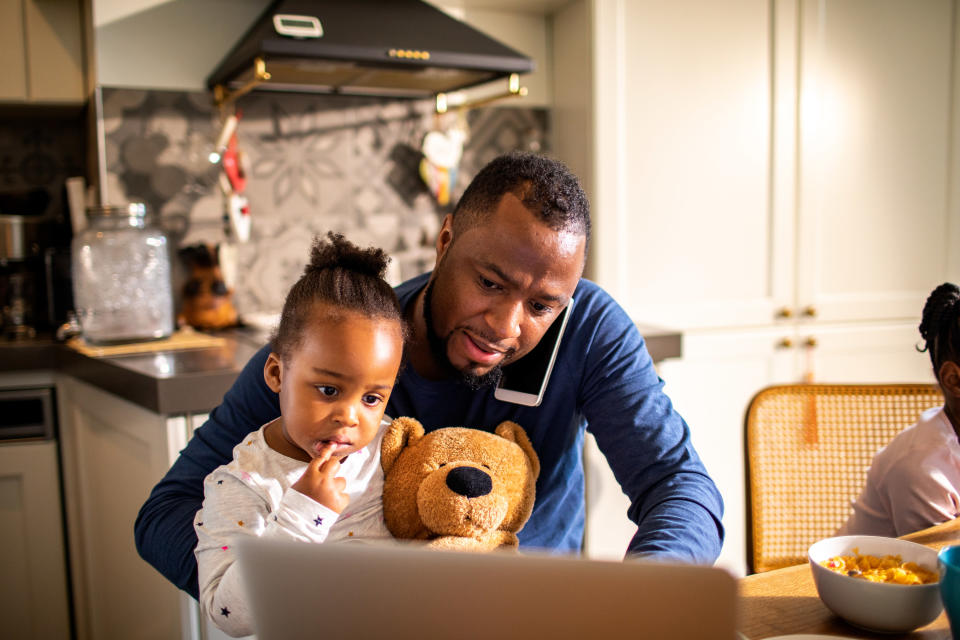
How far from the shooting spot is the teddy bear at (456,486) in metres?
0.92

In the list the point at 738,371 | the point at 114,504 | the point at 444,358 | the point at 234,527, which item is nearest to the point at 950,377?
the point at 444,358

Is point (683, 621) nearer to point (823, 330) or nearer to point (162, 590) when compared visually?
point (162, 590)

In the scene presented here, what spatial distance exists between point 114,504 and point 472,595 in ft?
5.05

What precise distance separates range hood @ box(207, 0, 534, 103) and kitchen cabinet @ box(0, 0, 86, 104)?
40 centimetres

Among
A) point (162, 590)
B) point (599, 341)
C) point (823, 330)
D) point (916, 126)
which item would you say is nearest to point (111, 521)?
point (162, 590)

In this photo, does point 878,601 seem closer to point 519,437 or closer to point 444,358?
point 519,437

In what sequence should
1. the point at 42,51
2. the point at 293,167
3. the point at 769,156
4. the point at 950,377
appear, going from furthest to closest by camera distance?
the point at 769,156, the point at 293,167, the point at 42,51, the point at 950,377

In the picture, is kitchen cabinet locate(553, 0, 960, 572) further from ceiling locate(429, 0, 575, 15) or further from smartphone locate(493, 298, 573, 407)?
smartphone locate(493, 298, 573, 407)

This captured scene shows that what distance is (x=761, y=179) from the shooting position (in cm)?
238

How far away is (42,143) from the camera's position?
2.38 m

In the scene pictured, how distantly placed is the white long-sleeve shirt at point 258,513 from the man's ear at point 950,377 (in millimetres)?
855

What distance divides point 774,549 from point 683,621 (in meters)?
0.94

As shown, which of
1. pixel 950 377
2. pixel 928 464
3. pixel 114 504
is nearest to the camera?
pixel 928 464

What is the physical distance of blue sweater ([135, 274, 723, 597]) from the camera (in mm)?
975
